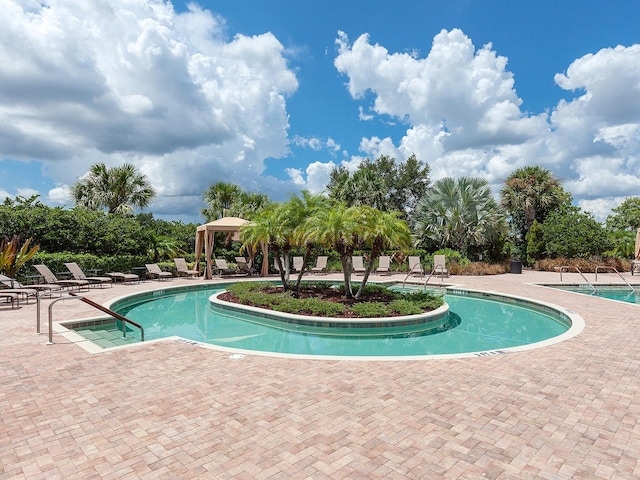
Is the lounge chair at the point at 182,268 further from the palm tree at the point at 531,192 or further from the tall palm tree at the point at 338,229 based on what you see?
the palm tree at the point at 531,192

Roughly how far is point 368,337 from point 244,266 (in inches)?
497

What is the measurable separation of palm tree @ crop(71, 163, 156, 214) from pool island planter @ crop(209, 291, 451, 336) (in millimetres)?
16549

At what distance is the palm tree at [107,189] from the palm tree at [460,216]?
17137 mm

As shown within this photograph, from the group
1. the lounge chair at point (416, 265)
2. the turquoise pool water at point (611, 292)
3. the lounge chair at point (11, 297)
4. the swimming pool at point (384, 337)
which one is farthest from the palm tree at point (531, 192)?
the lounge chair at point (11, 297)

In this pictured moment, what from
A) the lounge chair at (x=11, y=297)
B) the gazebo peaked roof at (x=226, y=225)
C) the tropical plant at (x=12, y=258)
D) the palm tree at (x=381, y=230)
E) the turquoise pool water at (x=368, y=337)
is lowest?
the turquoise pool water at (x=368, y=337)

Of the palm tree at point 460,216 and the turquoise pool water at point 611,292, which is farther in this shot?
the palm tree at point 460,216

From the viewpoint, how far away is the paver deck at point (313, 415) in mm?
3113

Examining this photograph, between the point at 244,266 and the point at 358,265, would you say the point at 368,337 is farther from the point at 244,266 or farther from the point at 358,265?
the point at 244,266

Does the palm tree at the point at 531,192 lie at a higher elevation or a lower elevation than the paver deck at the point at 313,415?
higher

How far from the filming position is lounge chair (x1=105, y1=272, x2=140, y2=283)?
16578 mm

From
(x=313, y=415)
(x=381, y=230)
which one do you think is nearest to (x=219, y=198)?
(x=381, y=230)

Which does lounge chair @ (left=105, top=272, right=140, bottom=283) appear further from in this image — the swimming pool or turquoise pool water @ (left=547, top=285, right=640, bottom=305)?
turquoise pool water @ (left=547, top=285, right=640, bottom=305)

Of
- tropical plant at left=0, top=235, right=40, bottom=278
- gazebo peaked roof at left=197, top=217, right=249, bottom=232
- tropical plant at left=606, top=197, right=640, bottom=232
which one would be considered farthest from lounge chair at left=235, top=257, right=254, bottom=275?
tropical plant at left=606, top=197, right=640, bottom=232

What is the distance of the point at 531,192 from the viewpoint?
26.9 m
